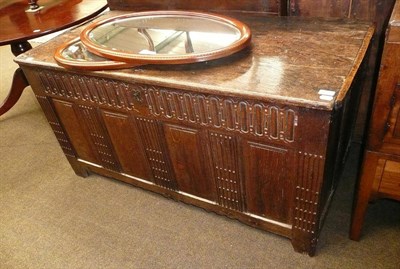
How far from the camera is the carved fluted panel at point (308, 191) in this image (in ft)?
3.29

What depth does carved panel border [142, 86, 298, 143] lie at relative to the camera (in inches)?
38.0

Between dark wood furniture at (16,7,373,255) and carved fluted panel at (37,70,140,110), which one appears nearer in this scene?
dark wood furniture at (16,7,373,255)

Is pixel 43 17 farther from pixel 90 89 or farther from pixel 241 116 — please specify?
pixel 241 116

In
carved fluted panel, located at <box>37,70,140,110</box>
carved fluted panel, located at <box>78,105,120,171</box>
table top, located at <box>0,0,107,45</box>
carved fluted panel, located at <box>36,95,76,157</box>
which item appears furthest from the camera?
table top, located at <box>0,0,107,45</box>

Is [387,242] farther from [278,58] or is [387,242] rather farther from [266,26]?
[266,26]

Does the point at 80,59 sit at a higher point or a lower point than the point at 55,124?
higher

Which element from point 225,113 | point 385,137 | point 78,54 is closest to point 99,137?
point 78,54

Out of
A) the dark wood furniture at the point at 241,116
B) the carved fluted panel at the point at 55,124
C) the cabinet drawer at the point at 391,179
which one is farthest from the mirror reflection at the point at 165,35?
the cabinet drawer at the point at 391,179

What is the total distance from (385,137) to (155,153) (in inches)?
34.4

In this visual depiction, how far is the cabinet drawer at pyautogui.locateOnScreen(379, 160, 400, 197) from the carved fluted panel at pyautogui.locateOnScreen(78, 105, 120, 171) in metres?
1.15

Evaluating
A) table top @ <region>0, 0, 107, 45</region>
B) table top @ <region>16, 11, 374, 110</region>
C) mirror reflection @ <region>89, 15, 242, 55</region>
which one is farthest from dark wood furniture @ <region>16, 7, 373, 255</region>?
table top @ <region>0, 0, 107, 45</region>

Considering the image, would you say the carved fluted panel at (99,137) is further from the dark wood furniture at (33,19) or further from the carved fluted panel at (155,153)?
the dark wood furniture at (33,19)

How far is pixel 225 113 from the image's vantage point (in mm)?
1049

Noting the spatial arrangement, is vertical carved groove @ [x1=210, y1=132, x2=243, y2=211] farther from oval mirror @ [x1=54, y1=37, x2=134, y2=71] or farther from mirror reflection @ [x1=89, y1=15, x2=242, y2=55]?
oval mirror @ [x1=54, y1=37, x2=134, y2=71]
